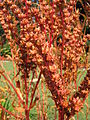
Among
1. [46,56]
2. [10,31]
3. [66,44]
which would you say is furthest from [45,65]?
[10,31]

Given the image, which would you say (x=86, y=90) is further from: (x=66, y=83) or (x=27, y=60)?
(x=27, y=60)

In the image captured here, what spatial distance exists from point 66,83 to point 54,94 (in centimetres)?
10

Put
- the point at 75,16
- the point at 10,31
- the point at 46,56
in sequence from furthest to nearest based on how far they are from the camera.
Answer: the point at 10,31
the point at 75,16
the point at 46,56

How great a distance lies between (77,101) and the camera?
0.83 meters

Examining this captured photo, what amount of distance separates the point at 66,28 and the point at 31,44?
145mm

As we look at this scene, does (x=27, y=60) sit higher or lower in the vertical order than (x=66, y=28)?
lower

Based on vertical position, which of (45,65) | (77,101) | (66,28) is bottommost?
(77,101)

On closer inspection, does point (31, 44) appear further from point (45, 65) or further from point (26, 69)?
point (26, 69)

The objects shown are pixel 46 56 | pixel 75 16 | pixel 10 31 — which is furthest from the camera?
pixel 10 31

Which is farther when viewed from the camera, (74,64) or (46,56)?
(74,64)

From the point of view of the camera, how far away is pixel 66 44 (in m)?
0.94

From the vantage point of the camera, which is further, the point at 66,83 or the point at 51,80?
the point at 66,83

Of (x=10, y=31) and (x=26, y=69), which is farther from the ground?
(x=10, y=31)

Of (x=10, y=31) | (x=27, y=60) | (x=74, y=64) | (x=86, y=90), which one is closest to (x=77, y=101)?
(x=86, y=90)
